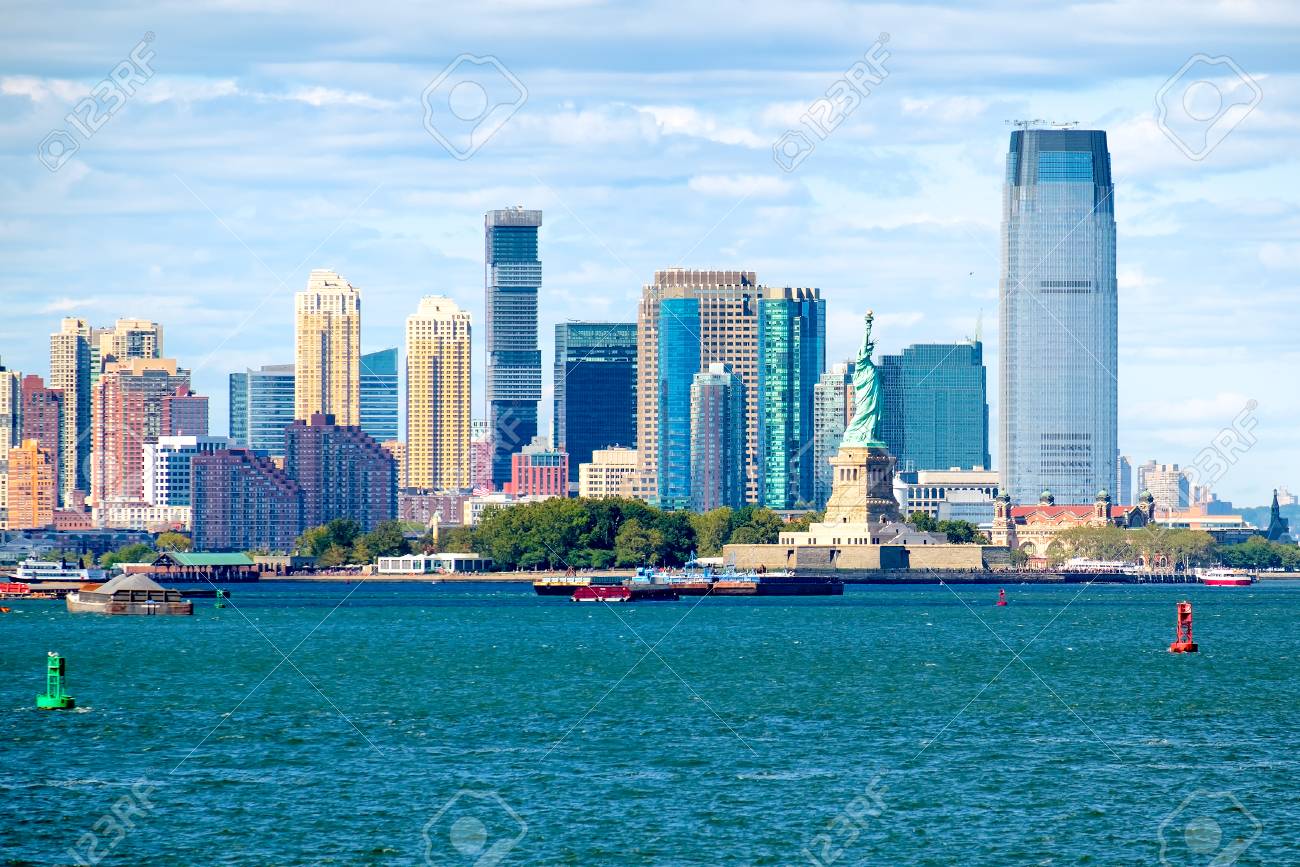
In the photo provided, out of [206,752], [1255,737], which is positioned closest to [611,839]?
[206,752]

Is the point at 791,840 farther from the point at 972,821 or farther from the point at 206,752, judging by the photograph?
the point at 206,752
